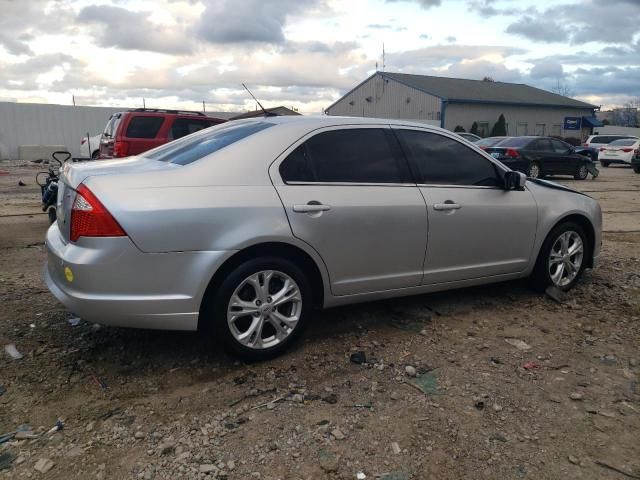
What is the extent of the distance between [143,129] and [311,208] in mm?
8805

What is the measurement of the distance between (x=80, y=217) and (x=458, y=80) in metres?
46.4

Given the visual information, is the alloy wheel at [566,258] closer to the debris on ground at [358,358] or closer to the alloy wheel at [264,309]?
the debris on ground at [358,358]

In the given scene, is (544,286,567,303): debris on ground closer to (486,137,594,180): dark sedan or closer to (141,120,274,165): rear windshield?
(141,120,274,165): rear windshield

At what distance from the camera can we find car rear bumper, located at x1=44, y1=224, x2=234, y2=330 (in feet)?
9.81

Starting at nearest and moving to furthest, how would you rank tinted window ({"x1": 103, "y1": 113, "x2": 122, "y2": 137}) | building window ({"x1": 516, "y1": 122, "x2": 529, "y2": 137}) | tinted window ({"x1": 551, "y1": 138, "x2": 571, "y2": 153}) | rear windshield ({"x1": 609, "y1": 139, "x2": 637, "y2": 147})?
tinted window ({"x1": 103, "y1": 113, "x2": 122, "y2": 137})
tinted window ({"x1": 551, "y1": 138, "x2": 571, "y2": 153})
rear windshield ({"x1": 609, "y1": 139, "x2": 637, "y2": 147})
building window ({"x1": 516, "y1": 122, "x2": 529, "y2": 137})

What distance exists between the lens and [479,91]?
42688 mm

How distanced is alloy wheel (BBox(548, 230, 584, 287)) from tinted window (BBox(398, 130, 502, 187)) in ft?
3.17

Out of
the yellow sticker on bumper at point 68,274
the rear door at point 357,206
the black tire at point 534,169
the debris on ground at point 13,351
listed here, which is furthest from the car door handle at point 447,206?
the black tire at point 534,169

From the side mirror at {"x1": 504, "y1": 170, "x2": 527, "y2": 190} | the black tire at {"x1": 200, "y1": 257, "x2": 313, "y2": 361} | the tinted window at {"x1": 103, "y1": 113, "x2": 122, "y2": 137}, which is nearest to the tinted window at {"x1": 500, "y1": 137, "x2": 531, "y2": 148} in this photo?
the tinted window at {"x1": 103, "y1": 113, "x2": 122, "y2": 137}

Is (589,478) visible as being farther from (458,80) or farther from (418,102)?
(458,80)

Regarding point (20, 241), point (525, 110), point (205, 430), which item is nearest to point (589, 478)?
point (205, 430)

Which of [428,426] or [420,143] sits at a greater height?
[420,143]

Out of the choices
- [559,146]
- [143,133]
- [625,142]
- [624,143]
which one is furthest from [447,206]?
[625,142]

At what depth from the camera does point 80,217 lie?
10.0 ft
